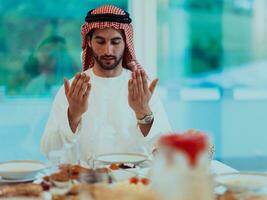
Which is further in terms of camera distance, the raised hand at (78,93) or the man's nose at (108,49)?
the man's nose at (108,49)

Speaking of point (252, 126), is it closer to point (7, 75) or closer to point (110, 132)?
point (7, 75)

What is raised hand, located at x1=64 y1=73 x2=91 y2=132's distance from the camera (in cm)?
231

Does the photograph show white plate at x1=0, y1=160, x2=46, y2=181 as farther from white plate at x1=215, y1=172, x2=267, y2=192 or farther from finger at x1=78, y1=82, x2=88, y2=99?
white plate at x1=215, y1=172, x2=267, y2=192

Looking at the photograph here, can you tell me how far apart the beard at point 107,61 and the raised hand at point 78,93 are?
1.45ft

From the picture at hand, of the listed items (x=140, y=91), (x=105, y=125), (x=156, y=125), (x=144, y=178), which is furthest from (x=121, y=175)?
(x=105, y=125)

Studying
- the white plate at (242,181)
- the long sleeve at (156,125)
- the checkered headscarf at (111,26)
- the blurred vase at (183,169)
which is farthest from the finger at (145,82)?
the blurred vase at (183,169)

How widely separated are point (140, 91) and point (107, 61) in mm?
423

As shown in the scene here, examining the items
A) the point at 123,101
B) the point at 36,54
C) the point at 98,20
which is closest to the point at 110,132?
the point at 123,101

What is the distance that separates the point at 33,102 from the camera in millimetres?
4496

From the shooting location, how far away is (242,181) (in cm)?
171

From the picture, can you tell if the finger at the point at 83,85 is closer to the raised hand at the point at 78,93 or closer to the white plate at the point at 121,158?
the raised hand at the point at 78,93

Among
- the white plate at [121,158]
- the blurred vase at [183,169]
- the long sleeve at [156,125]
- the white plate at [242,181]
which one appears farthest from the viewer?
the long sleeve at [156,125]

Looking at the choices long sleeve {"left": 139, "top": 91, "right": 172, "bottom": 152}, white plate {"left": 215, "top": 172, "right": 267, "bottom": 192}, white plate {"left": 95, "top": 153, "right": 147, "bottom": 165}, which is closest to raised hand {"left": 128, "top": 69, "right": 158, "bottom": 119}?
long sleeve {"left": 139, "top": 91, "right": 172, "bottom": 152}

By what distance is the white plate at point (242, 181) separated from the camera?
1598mm
